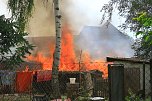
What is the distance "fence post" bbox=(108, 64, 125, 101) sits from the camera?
382 cm

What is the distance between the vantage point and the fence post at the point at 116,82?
12.5 ft

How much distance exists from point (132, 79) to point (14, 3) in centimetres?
692

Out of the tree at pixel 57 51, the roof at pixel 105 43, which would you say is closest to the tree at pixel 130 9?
the tree at pixel 57 51

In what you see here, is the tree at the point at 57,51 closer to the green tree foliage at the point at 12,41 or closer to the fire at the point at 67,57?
the green tree foliage at the point at 12,41

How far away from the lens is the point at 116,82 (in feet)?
12.5

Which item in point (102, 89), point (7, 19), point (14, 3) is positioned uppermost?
point (14, 3)

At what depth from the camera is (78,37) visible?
157 feet

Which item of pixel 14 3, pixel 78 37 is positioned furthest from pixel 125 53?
pixel 14 3

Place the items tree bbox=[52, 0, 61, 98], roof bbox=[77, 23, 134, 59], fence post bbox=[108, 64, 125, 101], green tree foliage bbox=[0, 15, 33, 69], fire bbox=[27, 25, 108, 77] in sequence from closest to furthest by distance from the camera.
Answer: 1. fence post bbox=[108, 64, 125, 101]
2. green tree foliage bbox=[0, 15, 33, 69]
3. tree bbox=[52, 0, 61, 98]
4. fire bbox=[27, 25, 108, 77]
5. roof bbox=[77, 23, 134, 59]

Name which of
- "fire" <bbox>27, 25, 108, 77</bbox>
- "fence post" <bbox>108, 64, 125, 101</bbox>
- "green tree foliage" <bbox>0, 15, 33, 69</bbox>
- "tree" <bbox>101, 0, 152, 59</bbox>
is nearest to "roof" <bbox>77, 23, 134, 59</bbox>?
"fire" <bbox>27, 25, 108, 77</bbox>

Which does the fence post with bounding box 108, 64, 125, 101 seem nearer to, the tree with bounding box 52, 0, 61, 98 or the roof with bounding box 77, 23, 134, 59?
the tree with bounding box 52, 0, 61, 98

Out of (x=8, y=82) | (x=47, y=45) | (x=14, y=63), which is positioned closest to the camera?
(x=14, y=63)

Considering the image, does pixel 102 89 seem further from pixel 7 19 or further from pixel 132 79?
pixel 7 19

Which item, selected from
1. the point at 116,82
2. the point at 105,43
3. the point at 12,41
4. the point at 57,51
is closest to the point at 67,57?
the point at 105,43
